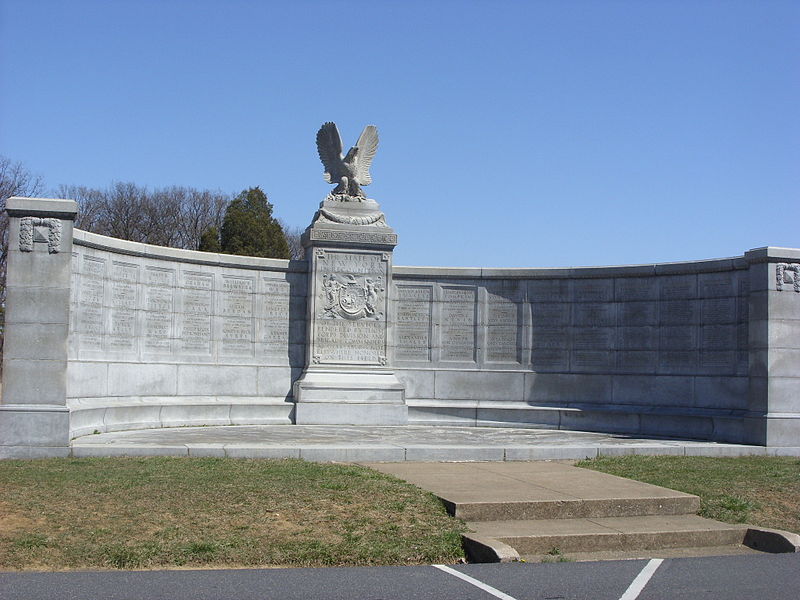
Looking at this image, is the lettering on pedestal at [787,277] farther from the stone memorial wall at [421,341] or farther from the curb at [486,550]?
the curb at [486,550]

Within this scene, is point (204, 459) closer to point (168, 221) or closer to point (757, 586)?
point (757, 586)

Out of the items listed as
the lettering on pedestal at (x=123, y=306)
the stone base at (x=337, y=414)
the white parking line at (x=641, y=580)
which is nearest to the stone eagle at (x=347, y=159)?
the stone base at (x=337, y=414)

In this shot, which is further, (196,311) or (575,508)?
(196,311)

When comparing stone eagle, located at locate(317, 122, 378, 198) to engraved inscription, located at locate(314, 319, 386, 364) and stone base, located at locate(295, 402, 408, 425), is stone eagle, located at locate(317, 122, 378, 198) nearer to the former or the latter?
engraved inscription, located at locate(314, 319, 386, 364)

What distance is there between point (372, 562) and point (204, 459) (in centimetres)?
489

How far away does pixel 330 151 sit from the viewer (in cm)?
2039

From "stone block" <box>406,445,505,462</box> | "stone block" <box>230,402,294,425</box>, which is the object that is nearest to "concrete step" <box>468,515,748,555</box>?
"stone block" <box>406,445,505,462</box>

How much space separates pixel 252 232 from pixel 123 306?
117 feet

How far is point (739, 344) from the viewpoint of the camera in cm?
1797

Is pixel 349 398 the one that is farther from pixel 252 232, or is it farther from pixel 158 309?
pixel 252 232

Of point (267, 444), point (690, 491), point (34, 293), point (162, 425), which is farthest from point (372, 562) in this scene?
point (162, 425)

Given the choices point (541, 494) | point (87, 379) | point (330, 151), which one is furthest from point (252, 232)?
point (541, 494)

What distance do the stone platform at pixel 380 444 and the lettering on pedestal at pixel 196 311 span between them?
192 centimetres

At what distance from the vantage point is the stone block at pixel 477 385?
805 inches
